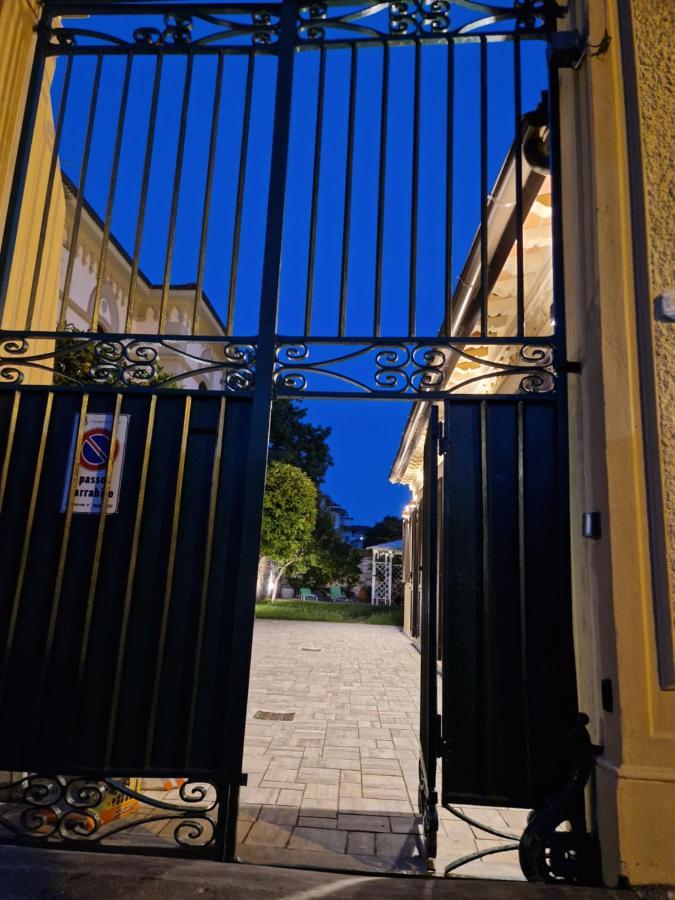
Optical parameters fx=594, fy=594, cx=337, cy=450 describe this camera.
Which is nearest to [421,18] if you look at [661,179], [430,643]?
[661,179]

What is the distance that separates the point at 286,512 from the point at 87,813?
15.1 meters

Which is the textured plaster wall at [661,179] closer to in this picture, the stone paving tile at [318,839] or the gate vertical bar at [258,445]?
the gate vertical bar at [258,445]

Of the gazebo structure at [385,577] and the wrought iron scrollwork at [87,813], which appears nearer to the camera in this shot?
the wrought iron scrollwork at [87,813]

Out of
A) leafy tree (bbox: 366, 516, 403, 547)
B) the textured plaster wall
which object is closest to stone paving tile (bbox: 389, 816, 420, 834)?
the textured plaster wall

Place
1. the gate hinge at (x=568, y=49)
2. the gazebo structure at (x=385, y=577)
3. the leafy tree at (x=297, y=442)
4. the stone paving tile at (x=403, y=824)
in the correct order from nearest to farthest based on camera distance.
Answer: the gate hinge at (x=568, y=49), the stone paving tile at (x=403, y=824), the leafy tree at (x=297, y=442), the gazebo structure at (x=385, y=577)

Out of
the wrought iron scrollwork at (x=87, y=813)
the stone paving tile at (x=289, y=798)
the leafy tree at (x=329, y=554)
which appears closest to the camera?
the wrought iron scrollwork at (x=87, y=813)

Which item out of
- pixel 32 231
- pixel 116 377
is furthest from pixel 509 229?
pixel 32 231

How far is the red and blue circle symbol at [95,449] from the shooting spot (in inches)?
114

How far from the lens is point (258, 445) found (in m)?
2.83

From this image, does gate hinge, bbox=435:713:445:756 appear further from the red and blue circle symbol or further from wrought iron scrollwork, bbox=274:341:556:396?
the red and blue circle symbol

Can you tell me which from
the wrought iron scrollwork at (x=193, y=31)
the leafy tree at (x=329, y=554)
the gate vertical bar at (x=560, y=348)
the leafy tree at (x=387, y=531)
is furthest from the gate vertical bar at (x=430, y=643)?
the leafy tree at (x=387, y=531)

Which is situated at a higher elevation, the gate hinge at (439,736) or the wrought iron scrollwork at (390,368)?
the wrought iron scrollwork at (390,368)

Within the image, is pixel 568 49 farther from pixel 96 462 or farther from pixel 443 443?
pixel 96 462

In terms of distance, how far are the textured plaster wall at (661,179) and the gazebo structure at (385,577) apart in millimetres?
18953
